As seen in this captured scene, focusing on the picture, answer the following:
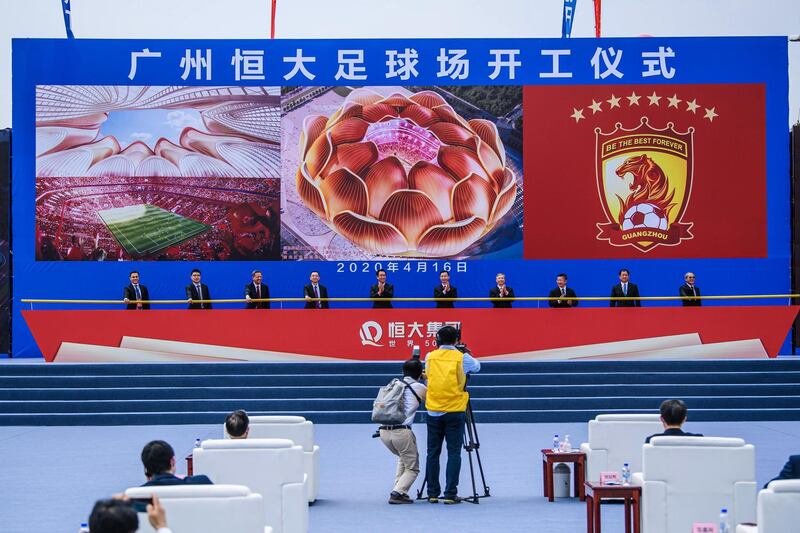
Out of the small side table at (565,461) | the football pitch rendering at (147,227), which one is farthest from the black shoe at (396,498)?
the football pitch rendering at (147,227)

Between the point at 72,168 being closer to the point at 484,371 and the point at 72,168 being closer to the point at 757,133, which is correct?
the point at 484,371

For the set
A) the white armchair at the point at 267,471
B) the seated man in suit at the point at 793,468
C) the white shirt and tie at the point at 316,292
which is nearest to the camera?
the seated man in suit at the point at 793,468

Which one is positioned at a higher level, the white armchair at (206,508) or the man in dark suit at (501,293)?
the man in dark suit at (501,293)

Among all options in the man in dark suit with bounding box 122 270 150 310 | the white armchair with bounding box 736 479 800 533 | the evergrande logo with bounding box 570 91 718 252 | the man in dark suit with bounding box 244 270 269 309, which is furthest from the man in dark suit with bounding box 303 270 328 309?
the white armchair with bounding box 736 479 800 533

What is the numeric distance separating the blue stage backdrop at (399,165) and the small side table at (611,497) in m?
10.0

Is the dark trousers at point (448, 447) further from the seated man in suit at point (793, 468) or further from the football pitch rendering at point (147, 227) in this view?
the football pitch rendering at point (147, 227)

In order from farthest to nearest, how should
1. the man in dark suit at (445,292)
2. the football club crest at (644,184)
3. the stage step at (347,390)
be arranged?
the football club crest at (644,184) → the man in dark suit at (445,292) → the stage step at (347,390)

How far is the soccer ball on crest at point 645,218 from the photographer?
16438 mm

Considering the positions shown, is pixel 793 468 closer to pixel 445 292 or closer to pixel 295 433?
pixel 295 433

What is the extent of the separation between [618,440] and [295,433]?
7.27 feet

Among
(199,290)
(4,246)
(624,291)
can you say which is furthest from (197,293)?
(624,291)

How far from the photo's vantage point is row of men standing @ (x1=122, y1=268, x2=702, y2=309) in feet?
48.1

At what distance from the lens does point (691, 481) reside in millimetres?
5875

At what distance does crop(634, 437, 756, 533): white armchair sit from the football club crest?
10704mm
